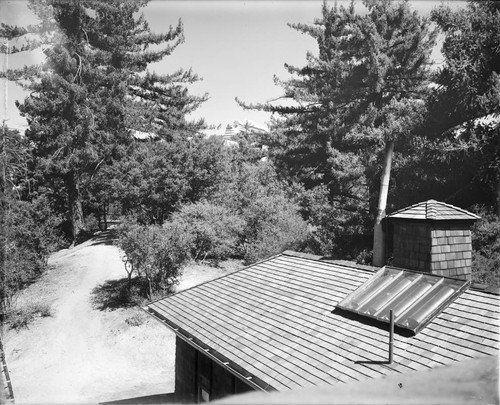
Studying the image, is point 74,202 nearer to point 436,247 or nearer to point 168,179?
point 168,179

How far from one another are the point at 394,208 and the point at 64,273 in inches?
825

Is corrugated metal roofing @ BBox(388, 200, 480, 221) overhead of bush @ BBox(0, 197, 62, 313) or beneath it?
overhead

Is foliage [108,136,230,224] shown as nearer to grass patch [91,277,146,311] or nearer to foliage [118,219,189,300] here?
grass patch [91,277,146,311]

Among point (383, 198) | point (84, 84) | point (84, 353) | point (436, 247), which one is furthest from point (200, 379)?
point (84, 84)

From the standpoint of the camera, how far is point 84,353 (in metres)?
16.3

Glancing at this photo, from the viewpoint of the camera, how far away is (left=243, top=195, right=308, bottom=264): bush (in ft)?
76.9

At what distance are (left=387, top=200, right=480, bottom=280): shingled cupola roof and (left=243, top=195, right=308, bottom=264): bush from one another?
46.5ft

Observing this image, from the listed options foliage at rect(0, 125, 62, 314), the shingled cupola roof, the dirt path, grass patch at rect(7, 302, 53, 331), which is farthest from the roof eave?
foliage at rect(0, 125, 62, 314)

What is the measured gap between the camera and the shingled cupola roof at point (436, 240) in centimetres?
866

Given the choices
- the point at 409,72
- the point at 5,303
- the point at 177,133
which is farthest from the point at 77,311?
the point at 409,72

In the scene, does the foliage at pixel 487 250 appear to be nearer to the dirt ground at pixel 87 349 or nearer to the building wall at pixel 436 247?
the building wall at pixel 436 247

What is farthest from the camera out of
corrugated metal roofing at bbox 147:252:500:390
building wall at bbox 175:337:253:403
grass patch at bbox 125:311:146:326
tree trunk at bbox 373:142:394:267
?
tree trunk at bbox 373:142:394:267

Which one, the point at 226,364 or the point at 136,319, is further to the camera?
the point at 136,319

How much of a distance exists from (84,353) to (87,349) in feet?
0.99
